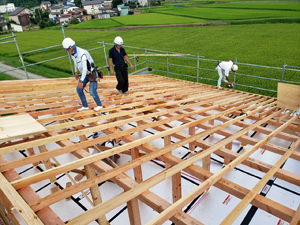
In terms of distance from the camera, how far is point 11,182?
2057mm

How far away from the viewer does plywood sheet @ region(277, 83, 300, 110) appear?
196 inches

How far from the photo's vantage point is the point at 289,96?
16.9ft

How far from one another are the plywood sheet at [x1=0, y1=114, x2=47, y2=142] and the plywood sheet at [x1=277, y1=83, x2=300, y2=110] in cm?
507

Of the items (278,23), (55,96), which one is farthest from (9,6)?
(55,96)

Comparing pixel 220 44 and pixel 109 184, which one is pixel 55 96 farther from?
pixel 220 44

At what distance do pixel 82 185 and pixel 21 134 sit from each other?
1.24 metres

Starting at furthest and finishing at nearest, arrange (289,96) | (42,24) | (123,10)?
(123,10), (42,24), (289,96)

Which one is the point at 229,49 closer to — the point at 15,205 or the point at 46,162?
the point at 46,162

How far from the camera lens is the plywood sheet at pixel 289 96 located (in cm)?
499

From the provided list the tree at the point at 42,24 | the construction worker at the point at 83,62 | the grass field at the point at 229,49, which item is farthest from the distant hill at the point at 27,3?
the construction worker at the point at 83,62

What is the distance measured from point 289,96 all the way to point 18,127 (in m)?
5.47

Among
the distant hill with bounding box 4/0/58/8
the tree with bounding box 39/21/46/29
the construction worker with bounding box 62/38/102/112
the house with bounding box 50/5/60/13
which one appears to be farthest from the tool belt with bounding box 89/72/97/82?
the distant hill with bounding box 4/0/58/8

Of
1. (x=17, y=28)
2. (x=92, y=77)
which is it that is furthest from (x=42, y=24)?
(x=92, y=77)

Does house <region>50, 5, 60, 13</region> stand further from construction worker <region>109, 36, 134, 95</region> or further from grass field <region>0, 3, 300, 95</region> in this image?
construction worker <region>109, 36, 134, 95</region>
